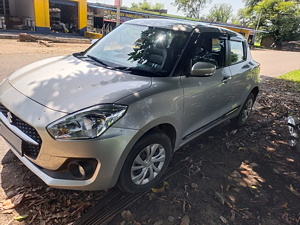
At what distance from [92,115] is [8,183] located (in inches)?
54.8

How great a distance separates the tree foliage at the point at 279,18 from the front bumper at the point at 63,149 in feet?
165

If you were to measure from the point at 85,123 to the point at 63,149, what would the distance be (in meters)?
0.28

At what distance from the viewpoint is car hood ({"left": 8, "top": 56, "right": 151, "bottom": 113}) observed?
2.16m

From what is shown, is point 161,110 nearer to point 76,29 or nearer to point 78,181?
point 78,181

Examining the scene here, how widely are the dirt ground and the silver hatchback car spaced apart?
32cm

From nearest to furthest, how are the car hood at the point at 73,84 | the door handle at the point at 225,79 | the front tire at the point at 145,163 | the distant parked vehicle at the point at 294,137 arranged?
the car hood at the point at 73,84, the front tire at the point at 145,163, the door handle at the point at 225,79, the distant parked vehicle at the point at 294,137

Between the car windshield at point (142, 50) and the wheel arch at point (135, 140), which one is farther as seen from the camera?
the car windshield at point (142, 50)

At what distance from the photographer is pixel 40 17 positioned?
20188mm

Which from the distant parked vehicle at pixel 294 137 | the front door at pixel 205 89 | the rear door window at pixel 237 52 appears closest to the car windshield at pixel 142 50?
the front door at pixel 205 89

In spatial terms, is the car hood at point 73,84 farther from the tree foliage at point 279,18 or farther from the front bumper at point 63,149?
the tree foliage at point 279,18

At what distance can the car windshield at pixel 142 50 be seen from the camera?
283cm

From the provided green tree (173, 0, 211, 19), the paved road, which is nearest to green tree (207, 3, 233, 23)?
green tree (173, 0, 211, 19)

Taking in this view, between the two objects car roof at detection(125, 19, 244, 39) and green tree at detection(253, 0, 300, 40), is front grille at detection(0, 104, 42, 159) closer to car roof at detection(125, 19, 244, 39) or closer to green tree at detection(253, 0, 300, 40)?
car roof at detection(125, 19, 244, 39)

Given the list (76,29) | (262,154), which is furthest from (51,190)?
(76,29)
